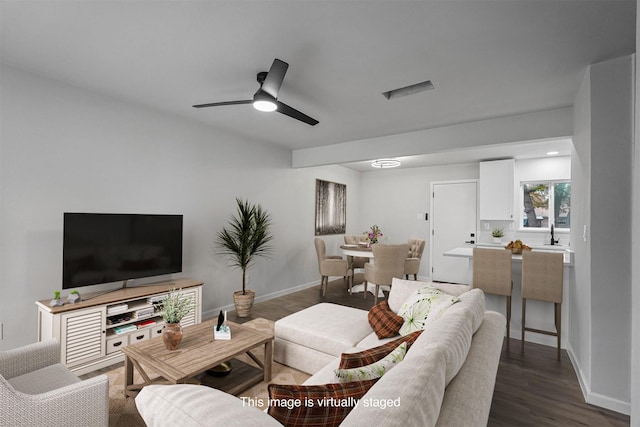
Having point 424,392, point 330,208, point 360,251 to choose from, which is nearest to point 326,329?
point 424,392

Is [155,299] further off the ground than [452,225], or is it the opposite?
[452,225]

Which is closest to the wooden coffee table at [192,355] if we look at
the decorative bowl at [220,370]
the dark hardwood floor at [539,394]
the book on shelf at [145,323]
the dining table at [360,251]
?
the decorative bowl at [220,370]

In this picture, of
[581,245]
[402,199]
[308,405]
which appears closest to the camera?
[308,405]

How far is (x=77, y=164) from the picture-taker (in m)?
2.87

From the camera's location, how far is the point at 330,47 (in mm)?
2146

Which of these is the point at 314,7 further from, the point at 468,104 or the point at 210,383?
the point at 210,383

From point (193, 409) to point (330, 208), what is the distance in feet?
18.2

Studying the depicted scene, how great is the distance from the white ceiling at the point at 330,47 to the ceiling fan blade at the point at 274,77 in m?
0.12

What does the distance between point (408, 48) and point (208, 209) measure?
3.01 metres

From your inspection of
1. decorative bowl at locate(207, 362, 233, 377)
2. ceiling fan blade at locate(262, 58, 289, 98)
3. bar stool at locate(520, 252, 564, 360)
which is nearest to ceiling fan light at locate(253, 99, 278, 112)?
ceiling fan blade at locate(262, 58, 289, 98)

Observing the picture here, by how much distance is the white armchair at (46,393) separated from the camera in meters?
1.31

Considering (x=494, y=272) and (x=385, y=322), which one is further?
(x=494, y=272)

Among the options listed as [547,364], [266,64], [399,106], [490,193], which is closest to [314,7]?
[266,64]

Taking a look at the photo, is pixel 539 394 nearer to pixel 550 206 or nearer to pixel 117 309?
pixel 117 309
